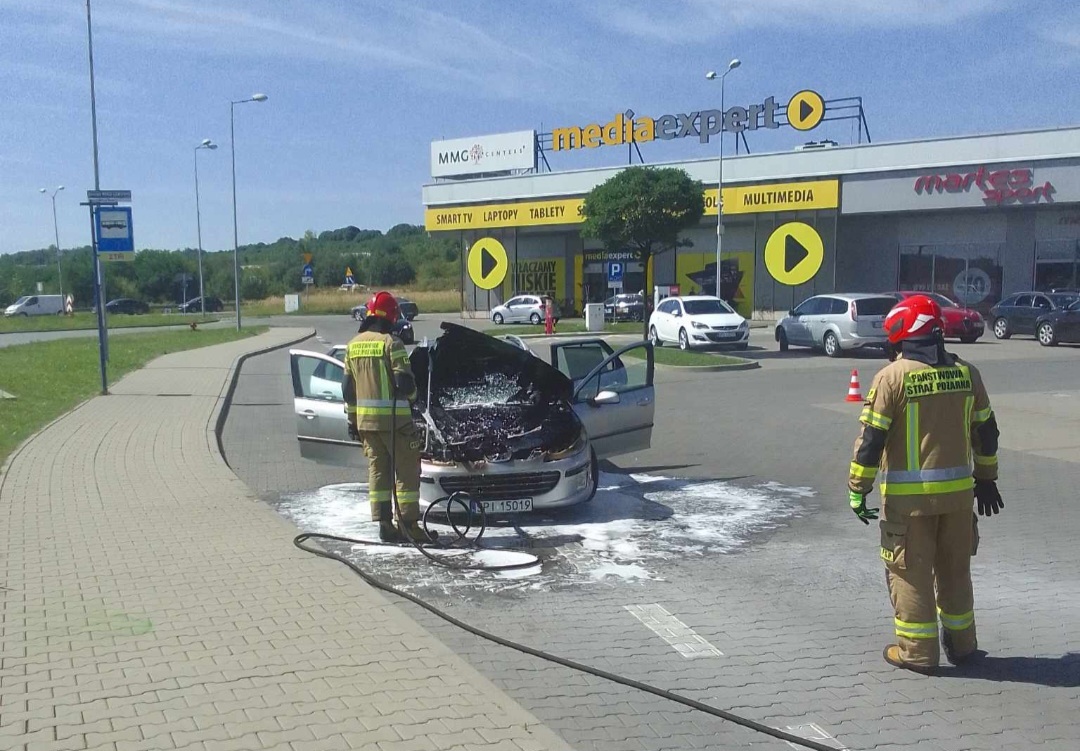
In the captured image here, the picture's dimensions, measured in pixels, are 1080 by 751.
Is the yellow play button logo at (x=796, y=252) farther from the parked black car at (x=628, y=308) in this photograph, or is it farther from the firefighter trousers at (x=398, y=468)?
the firefighter trousers at (x=398, y=468)

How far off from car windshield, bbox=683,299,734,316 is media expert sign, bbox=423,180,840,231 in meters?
6.75

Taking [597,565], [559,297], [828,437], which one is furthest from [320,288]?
[597,565]

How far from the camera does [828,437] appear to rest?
1310 cm

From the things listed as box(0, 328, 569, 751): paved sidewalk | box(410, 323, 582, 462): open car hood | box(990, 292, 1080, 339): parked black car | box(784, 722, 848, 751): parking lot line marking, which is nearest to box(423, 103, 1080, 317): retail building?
box(990, 292, 1080, 339): parked black car

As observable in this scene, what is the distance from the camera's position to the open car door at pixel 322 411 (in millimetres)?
8953

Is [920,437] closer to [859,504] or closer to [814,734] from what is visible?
[859,504]

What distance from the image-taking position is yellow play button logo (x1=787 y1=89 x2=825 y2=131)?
42625 mm

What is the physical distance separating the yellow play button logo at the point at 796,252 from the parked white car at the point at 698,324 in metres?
13.4

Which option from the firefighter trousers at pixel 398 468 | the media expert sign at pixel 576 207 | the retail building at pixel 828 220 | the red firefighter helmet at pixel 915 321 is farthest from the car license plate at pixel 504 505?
the retail building at pixel 828 220

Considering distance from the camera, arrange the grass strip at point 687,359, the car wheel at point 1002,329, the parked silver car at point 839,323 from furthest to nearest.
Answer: the car wheel at point 1002,329, the parked silver car at point 839,323, the grass strip at point 687,359

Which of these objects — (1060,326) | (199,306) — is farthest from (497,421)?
(199,306)

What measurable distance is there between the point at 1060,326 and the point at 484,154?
33966 mm

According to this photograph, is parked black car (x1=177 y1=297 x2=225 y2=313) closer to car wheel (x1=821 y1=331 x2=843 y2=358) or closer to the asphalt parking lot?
car wheel (x1=821 y1=331 x2=843 y2=358)

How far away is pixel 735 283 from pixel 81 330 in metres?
30.8
